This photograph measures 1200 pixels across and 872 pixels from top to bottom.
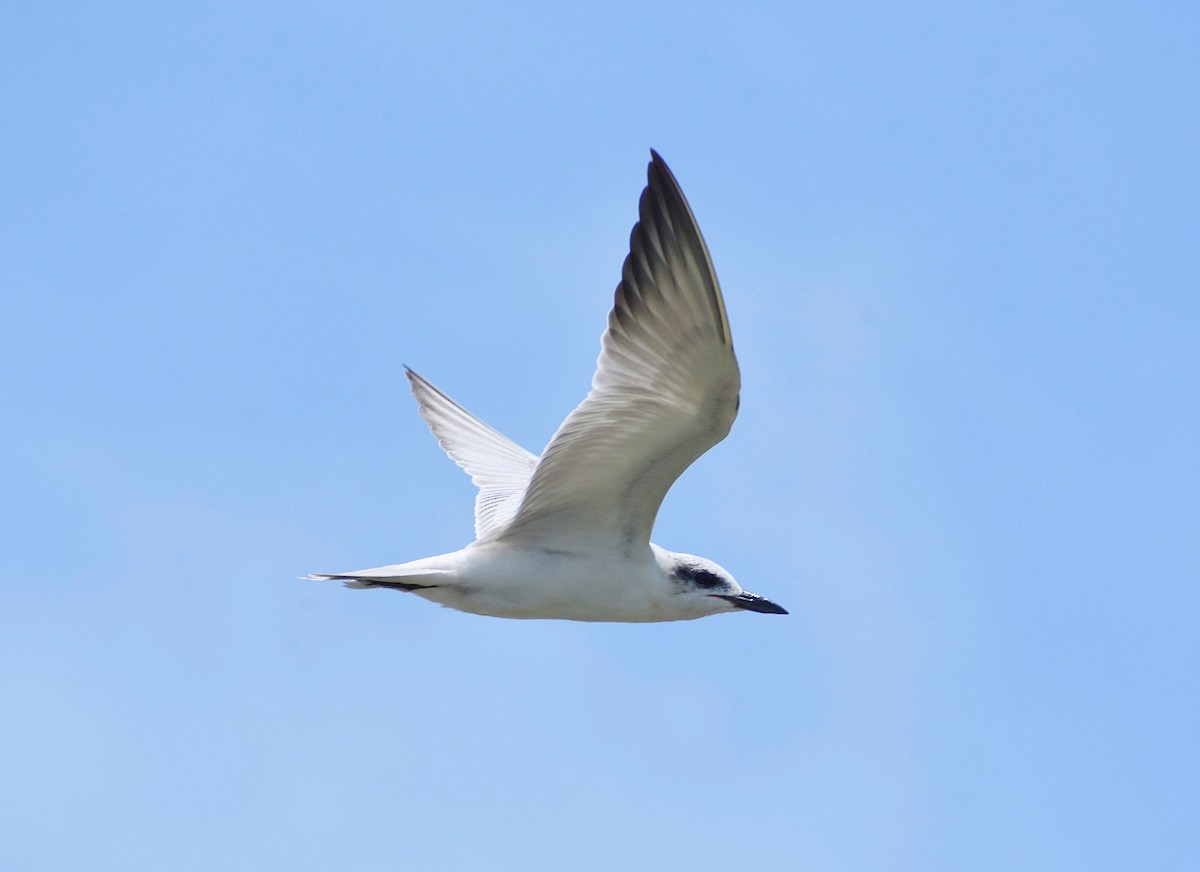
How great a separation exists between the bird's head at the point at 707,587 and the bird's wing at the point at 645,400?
0.42 metres

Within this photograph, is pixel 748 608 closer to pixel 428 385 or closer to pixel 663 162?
pixel 663 162

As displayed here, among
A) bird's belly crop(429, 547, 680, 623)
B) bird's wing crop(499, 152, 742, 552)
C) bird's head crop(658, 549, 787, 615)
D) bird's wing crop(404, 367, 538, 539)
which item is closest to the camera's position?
bird's wing crop(499, 152, 742, 552)

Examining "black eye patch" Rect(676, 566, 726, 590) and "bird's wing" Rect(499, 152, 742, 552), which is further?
"black eye patch" Rect(676, 566, 726, 590)

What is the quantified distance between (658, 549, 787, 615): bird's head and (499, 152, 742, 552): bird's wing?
42 cm

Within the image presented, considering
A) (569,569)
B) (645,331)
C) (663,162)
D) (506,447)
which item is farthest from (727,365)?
(506,447)

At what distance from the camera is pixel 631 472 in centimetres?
1096

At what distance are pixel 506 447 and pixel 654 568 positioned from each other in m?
3.96

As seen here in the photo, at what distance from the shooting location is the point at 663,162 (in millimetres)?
9961

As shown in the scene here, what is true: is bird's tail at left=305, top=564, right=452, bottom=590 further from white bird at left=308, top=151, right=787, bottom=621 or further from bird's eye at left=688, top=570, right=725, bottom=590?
bird's eye at left=688, top=570, right=725, bottom=590

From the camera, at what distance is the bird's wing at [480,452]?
14.1 meters

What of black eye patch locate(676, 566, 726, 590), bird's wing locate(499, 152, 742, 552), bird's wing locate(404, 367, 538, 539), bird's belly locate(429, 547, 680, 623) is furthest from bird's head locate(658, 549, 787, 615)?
bird's wing locate(404, 367, 538, 539)

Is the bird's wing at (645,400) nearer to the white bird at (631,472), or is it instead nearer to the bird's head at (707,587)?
the white bird at (631,472)

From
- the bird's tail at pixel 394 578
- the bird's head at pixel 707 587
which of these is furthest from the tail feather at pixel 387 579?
the bird's head at pixel 707 587

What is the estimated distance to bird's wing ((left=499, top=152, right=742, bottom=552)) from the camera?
1002cm
